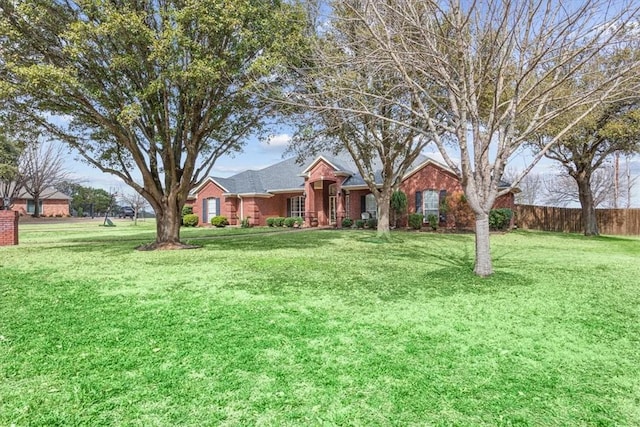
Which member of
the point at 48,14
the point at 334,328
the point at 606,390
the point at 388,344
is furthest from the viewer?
the point at 48,14

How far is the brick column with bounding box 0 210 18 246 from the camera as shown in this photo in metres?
14.8

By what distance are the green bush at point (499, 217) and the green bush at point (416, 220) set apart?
3.73 meters

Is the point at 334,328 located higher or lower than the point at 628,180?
lower

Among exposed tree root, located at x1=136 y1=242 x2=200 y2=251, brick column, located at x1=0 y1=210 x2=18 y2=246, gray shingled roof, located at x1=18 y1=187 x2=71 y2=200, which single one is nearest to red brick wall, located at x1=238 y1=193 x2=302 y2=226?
exposed tree root, located at x1=136 y1=242 x2=200 y2=251

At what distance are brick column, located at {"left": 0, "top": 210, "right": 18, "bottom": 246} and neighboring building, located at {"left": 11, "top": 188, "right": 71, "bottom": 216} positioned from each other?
134 feet

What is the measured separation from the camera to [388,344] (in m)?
4.11

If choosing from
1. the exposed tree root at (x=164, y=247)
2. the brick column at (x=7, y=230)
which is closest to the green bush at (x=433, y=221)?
the exposed tree root at (x=164, y=247)

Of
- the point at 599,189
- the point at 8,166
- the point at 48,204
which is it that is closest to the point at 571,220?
the point at 599,189

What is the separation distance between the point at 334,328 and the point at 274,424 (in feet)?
6.65

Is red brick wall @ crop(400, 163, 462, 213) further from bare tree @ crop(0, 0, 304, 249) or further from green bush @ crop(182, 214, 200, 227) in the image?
green bush @ crop(182, 214, 200, 227)

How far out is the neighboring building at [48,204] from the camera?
48.3 m

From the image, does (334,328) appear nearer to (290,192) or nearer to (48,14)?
(48,14)

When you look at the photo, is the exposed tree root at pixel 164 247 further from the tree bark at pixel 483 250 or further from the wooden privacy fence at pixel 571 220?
the wooden privacy fence at pixel 571 220

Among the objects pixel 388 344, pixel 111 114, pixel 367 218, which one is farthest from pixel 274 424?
pixel 367 218
